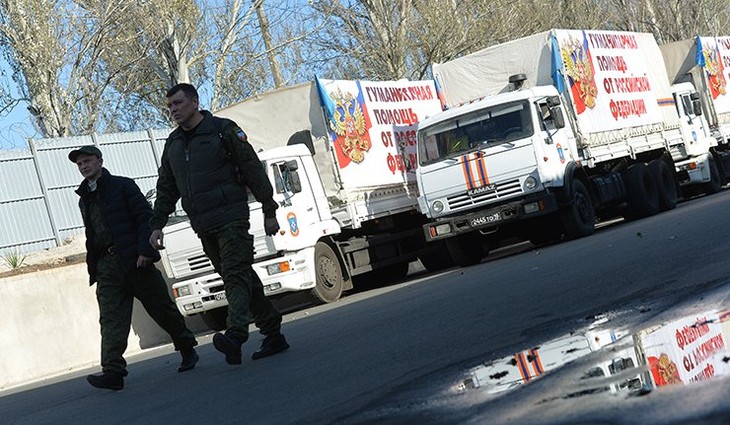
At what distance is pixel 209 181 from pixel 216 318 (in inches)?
375

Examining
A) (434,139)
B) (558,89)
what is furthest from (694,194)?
(434,139)

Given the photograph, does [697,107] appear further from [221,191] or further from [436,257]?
[221,191]

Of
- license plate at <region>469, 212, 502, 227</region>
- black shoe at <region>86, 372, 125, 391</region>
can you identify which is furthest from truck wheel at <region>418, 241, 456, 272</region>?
black shoe at <region>86, 372, 125, 391</region>

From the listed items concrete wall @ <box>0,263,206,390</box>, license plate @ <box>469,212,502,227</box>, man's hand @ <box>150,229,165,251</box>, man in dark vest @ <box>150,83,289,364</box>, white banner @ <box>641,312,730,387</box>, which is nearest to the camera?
white banner @ <box>641,312,730,387</box>

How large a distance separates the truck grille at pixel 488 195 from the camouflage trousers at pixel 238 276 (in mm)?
10006

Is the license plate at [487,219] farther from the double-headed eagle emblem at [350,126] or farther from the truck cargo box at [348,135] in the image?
the double-headed eagle emblem at [350,126]

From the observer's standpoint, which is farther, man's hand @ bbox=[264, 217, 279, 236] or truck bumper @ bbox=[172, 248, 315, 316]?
truck bumper @ bbox=[172, 248, 315, 316]

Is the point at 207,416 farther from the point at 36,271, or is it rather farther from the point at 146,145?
the point at 146,145

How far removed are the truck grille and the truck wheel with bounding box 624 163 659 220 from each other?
4514 millimetres

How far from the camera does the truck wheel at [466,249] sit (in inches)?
810

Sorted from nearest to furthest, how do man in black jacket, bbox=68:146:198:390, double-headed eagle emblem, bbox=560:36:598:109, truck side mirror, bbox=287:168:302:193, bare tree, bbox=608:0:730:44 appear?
man in black jacket, bbox=68:146:198:390, truck side mirror, bbox=287:168:302:193, double-headed eagle emblem, bbox=560:36:598:109, bare tree, bbox=608:0:730:44

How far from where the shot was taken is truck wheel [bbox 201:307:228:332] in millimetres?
19078

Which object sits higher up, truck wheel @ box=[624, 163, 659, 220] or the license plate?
the license plate

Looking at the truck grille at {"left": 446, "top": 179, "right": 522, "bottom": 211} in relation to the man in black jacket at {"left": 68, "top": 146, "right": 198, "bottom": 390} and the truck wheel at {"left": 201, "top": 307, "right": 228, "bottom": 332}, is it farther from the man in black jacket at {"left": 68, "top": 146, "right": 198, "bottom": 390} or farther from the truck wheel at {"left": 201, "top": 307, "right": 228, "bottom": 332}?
the man in black jacket at {"left": 68, "top": 146, "right": 198, "bottom": 390}
